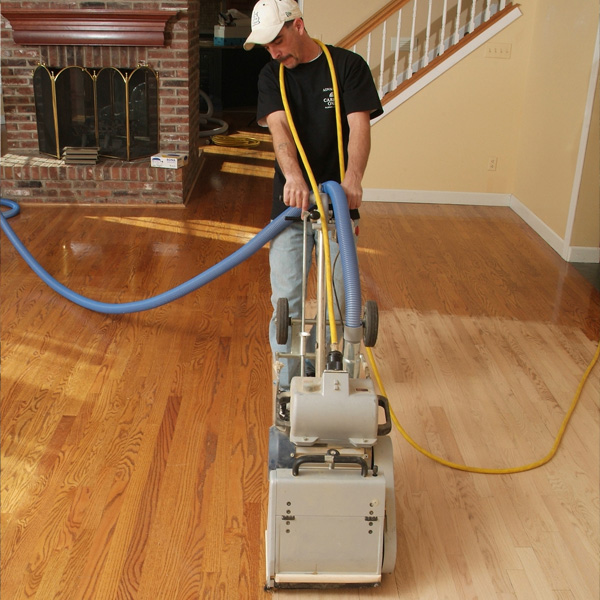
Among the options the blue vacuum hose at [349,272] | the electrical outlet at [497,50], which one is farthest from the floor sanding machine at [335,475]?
the electrical outlet at [497,50]

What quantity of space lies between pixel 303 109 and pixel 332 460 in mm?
1146

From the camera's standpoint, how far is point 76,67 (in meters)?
5.32

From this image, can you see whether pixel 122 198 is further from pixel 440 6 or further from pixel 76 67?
pixel 440 6

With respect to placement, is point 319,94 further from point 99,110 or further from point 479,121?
point 99,110

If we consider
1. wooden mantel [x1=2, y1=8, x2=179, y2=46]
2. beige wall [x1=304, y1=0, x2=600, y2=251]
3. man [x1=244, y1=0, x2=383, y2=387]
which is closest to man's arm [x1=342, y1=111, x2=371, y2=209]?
man [x1=244, y1=0, x2=383, y2=387]

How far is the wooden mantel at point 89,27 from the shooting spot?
5062 mm

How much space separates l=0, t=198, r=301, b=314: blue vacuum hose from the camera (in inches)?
98.4

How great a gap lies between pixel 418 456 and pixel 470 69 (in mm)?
3548

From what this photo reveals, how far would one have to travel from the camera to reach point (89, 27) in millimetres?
5125

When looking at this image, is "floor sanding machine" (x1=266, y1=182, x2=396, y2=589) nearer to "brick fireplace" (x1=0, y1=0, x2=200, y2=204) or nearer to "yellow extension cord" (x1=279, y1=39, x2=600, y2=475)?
"yellow extension cord" (x1=279, y1=39, x2=600, y2=475)

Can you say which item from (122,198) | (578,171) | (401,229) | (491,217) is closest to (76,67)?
(122,198)

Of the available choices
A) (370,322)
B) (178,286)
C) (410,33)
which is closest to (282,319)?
(370,322)

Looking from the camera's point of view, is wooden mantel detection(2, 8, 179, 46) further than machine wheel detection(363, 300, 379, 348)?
Yes

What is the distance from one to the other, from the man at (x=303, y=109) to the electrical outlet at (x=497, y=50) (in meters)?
3.15
